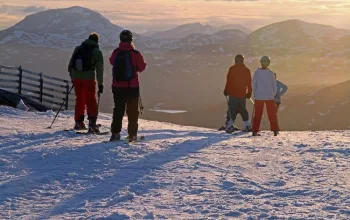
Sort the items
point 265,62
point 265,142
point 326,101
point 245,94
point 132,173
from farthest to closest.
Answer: point 326,101
point 245,94
point 265,62
point 265,142
point 132,173

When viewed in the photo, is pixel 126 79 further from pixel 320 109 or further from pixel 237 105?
pixel 320 109

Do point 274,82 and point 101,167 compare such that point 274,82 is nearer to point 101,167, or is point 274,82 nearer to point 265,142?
point 265,142

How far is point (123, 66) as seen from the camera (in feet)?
24.9

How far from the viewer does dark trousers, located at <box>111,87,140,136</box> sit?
779 centimetres

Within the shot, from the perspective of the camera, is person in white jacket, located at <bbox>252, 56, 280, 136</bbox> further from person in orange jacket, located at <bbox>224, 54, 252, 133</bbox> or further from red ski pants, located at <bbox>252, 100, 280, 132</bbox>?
person in orange jacket, located at <bbox>224, 54, 252, 133</bbox>

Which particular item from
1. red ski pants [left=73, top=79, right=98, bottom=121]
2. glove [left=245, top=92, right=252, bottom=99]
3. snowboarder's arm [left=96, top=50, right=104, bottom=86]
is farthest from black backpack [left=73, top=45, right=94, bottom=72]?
glove [left=245, top=92, right=252, bottom=99]

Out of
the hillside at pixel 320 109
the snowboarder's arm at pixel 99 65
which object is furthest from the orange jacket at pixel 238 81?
the hillside at pixel 320 109

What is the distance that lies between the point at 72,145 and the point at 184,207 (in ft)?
12.0

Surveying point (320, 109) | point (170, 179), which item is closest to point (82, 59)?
point (170, 179)

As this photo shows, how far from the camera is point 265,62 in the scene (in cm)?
998

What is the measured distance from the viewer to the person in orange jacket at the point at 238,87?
10812 millimetres

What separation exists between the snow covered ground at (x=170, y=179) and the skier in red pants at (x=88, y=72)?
918mm

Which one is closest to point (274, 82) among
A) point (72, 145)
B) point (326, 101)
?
point (72, 145)

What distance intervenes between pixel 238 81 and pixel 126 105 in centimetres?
380
